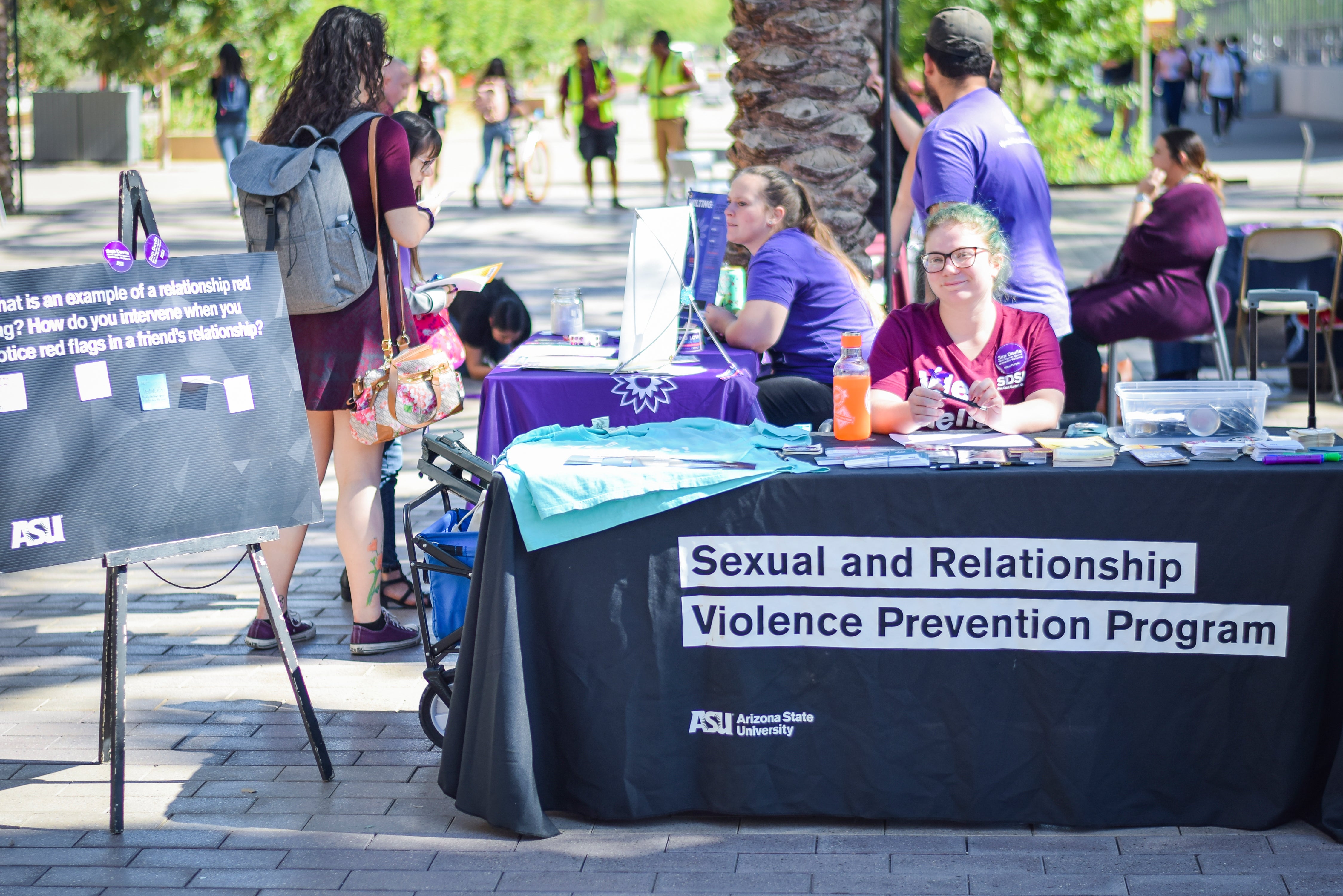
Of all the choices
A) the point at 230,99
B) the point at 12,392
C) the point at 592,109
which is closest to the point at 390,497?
the point at 12,392

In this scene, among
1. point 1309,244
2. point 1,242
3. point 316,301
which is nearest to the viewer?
point 316,301

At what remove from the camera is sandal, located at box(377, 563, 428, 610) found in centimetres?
524

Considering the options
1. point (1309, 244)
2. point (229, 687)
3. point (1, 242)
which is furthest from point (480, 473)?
point (1, 242)

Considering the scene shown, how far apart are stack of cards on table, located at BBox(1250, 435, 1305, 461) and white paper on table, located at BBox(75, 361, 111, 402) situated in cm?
284

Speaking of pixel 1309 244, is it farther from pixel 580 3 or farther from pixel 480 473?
pixel 580 3

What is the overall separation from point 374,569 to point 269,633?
19.2 inches

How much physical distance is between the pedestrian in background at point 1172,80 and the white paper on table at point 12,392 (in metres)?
22.8

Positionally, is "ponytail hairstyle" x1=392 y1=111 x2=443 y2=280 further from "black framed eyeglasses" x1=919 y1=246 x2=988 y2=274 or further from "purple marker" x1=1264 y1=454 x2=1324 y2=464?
"purple marker" x1=1264 y1=454 x2=1324 y2=464

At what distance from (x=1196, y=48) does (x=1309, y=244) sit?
27777 millimetres

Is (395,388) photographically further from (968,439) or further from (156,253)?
(968,439)

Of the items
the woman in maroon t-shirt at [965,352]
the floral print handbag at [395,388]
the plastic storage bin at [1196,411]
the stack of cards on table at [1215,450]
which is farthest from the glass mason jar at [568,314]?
the stack of cards on table at [1215,450]

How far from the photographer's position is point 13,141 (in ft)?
82.2

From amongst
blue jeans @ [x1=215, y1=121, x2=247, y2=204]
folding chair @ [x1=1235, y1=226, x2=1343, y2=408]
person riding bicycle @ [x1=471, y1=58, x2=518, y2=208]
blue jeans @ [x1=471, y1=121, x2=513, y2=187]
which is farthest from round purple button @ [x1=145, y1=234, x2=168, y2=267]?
blue jeans @ [x1=215, y1=121, x2=247, y2=204]

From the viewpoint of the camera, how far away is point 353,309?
452 cm
